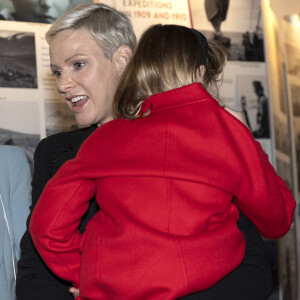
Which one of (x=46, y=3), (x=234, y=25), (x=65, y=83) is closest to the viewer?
(x=65, y=83)

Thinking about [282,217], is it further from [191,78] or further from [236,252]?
[191,78]

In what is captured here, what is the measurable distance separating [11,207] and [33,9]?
1.48 metres

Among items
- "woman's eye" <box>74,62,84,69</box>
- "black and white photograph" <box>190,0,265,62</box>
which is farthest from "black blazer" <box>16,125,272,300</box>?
"black and white photograph" <box>190,0,265,62</box>

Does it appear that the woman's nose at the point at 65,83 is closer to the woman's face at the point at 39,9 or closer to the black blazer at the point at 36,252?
the black blazer at the point at 36,252

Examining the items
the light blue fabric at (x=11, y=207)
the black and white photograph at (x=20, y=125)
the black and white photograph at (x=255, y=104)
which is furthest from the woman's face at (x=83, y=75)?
the black and white photograph at (x=255, y=104)

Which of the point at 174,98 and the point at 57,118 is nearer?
the point at 174,98

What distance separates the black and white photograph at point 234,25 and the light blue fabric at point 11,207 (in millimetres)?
1999

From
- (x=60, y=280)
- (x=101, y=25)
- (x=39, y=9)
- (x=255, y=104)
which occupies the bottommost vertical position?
(x=60, y=280)

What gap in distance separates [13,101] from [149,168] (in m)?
1.92

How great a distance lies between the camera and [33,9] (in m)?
3.36

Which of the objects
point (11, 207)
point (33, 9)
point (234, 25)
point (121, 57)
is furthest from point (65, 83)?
point (234, 25)

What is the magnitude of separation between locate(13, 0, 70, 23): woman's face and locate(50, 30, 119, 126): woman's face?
4.43ft

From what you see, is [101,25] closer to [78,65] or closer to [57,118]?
[78,65]

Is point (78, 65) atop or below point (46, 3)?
below
